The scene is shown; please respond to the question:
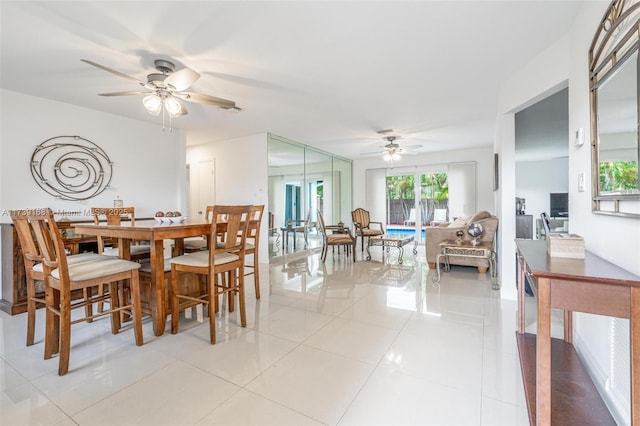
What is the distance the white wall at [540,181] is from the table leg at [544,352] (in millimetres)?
8048

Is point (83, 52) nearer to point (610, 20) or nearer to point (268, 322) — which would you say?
point (268, 322)

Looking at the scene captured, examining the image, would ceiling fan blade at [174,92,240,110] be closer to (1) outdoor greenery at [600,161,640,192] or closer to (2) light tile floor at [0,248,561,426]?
(2) light tile floor at [0,248,561,426]

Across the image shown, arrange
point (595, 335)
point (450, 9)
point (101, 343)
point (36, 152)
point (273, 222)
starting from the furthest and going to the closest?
point (273, 222) < point (36, 152) < point (101, 343) < point (450, 9) < point (595, 335)

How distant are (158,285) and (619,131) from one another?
9.93ft

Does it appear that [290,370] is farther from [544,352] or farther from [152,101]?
[152,101]

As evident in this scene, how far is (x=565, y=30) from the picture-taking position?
220 cm

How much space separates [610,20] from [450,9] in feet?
2.90

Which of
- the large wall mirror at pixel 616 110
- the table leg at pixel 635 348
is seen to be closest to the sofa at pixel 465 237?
the large wall mirror at pixel 616 110

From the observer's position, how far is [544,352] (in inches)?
43.6

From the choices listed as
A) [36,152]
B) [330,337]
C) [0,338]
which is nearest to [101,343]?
[0,338]

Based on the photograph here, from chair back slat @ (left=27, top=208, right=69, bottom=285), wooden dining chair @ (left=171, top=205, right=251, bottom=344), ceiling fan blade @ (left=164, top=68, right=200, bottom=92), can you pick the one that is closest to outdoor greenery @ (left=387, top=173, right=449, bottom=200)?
wooden dining chair @ (left=171, top=205, right=251, bottom=344)

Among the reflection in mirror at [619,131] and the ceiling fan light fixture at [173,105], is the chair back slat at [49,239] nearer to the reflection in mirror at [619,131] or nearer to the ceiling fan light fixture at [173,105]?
the ceiling fan light fixture at [173,105]

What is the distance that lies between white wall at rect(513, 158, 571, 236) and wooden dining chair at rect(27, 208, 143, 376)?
29.8 ft

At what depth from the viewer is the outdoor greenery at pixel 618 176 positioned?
123 cm
